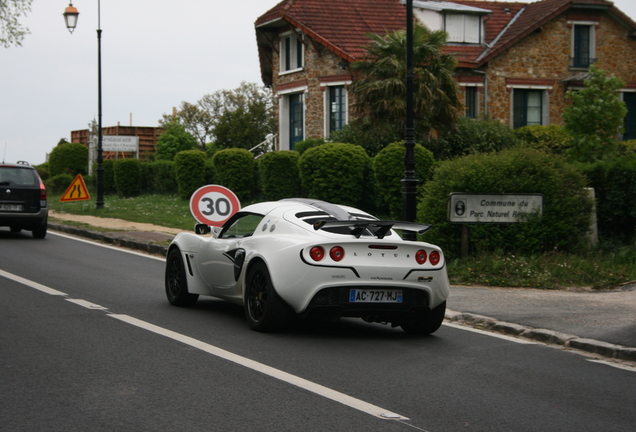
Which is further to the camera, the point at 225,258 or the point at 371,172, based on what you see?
the point at 371,172

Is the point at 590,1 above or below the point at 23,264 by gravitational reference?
above

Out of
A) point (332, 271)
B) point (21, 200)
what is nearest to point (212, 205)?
point (332, 271)

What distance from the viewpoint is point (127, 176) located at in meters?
39.3

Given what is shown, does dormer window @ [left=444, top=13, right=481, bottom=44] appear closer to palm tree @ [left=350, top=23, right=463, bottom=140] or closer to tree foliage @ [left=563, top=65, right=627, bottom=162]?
tree foliage @ [left=563, top=65, right=627, bottom=162]

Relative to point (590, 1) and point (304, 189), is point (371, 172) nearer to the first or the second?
point (304, 189)

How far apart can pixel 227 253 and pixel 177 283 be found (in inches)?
51.1

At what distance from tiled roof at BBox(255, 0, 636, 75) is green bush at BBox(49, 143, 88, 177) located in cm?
1706

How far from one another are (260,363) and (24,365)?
182 cm

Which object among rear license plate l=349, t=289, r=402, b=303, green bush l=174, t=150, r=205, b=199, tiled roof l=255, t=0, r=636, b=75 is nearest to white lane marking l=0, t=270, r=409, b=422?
rear license plate l=349, t=289, r=402, b=303

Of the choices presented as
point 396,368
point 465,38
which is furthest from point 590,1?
point 396,368

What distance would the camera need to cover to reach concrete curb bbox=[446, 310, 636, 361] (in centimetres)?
737

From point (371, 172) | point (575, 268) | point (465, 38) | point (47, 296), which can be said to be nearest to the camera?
point (47, 296)

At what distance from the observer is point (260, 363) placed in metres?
6.52

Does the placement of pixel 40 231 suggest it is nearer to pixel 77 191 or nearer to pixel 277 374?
pixel 77 191
